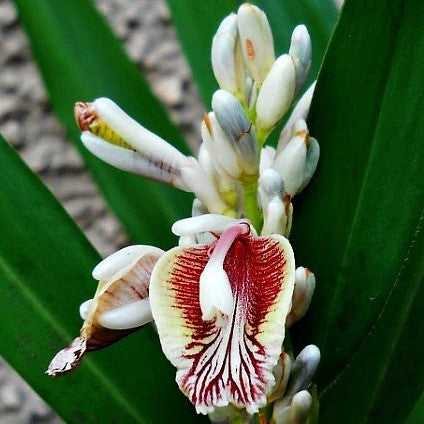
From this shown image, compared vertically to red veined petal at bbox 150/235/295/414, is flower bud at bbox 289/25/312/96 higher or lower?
higher

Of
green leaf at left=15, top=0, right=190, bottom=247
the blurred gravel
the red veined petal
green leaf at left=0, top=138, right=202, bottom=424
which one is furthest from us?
the blurred gravel

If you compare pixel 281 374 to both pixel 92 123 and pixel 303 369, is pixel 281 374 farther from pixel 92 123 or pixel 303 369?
pixel 92 123

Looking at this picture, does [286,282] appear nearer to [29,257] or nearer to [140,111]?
[29,257]

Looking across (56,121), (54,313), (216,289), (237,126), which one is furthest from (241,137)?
(56,121)

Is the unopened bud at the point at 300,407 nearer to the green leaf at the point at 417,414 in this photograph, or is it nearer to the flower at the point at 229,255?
the flower at the point at 229,255

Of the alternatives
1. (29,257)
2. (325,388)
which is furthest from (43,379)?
(325,388)

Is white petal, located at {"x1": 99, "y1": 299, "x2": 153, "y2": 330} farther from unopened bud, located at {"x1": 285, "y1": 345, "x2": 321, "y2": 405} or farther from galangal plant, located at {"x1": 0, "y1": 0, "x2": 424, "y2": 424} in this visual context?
unopened bud, located at {"x1": 285, "y1": 345, "x2": 321, "y2": 405}

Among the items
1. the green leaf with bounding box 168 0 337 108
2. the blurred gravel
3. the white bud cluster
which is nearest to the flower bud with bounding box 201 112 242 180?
the white bud cluster
